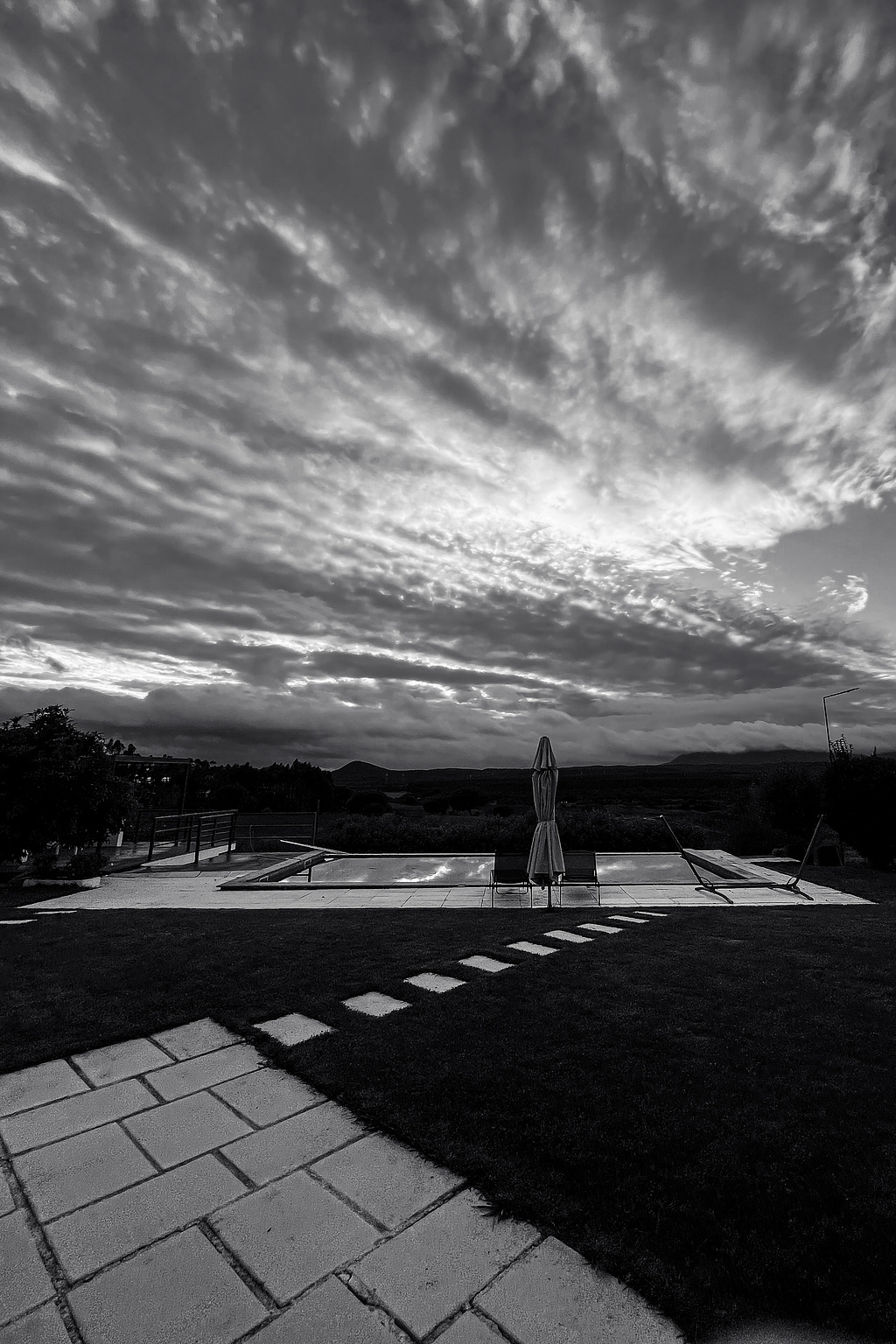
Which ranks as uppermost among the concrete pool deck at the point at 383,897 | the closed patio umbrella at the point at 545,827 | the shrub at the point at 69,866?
the closed patio umbrella at the point at 545,827

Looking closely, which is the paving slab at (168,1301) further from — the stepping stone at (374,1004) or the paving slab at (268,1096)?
the stepping stone at (374,1004)

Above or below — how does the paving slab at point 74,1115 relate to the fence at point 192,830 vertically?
below

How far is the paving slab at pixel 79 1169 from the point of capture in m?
2.55

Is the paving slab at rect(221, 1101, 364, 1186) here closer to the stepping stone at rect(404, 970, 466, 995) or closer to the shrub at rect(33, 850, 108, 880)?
the stepping stone at rect(404, 970, 466, 995)

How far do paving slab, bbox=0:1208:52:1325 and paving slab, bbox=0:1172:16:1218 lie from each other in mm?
60

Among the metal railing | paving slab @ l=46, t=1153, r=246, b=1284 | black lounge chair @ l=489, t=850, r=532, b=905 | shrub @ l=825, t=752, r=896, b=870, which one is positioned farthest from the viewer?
the metal railing

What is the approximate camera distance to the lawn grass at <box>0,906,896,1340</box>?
A: 220 centimetres

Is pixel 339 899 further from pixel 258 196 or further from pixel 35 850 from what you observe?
pixel 258 196

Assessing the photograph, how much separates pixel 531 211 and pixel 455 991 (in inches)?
342

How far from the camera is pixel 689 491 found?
12633mm

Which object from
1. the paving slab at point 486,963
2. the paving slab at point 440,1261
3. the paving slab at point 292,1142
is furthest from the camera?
the paving slab at point 486,963

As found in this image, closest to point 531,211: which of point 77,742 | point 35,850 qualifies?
point 77,742

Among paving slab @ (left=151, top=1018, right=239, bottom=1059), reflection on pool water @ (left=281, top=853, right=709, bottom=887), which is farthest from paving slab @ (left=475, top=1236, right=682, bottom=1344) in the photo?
reflection on pool water @ (left=281, top=853, right=709, bottom=887)

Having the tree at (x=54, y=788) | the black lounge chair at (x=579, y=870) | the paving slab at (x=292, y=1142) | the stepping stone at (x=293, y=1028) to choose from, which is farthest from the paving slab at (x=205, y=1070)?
the tree at (x=54, y=788)
